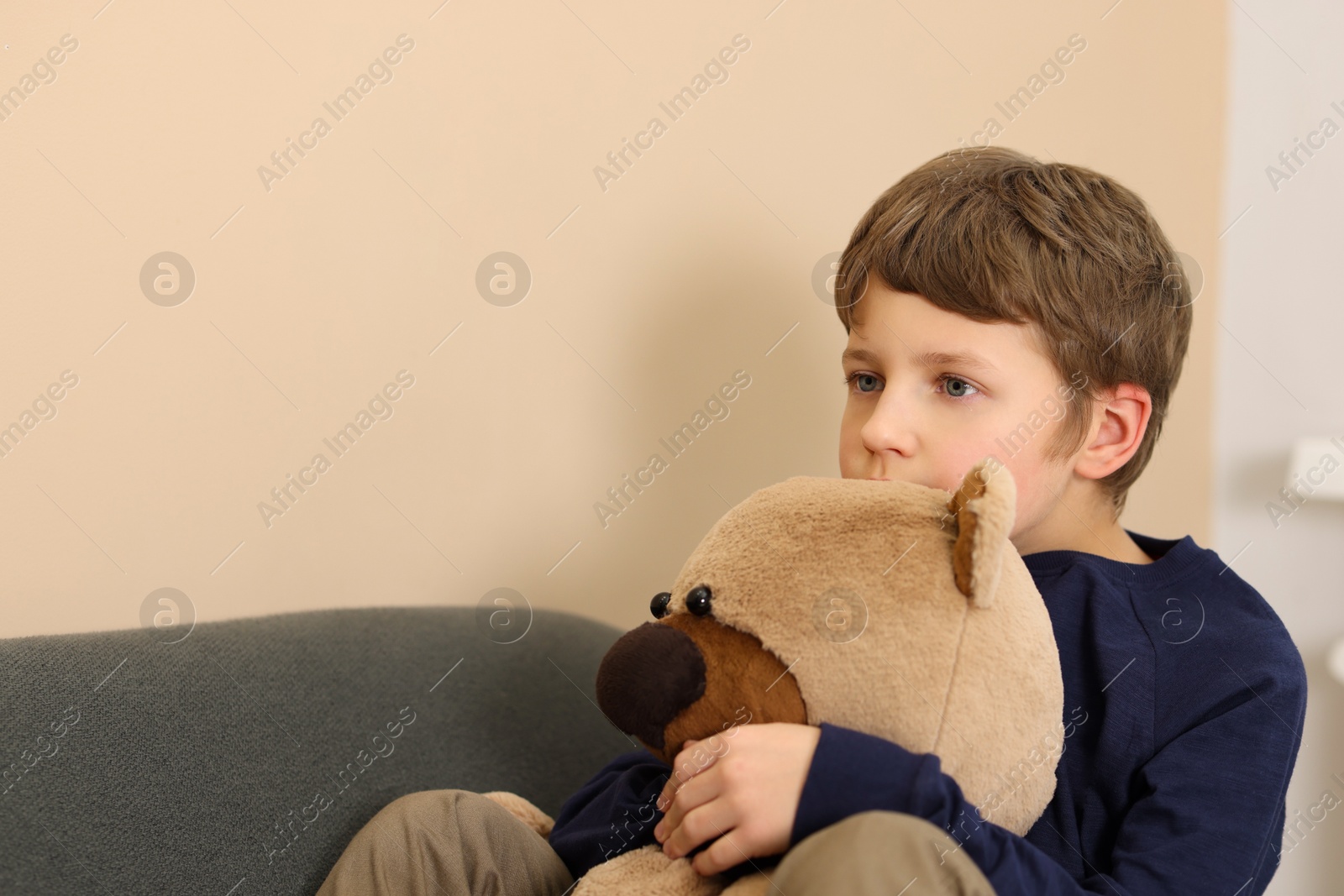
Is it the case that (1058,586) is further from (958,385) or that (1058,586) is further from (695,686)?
(695,686)

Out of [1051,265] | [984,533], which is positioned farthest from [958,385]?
[984,533]

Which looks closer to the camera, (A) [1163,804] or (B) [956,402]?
(A) [1163,804]

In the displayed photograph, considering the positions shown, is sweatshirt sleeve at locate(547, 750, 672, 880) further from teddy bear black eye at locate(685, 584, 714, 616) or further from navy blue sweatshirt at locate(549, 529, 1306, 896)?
teddy bear black eye at locate(685, 584, 714, 616)

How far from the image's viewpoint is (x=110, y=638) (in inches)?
33.4

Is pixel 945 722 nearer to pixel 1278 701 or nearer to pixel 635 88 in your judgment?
pixel 1278 701

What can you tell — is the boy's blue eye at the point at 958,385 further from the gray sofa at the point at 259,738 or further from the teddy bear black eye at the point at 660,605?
the gray sofa at the point at 259,738

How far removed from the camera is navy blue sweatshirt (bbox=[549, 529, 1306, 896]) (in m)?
0.64

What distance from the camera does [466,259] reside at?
1172 millimetres

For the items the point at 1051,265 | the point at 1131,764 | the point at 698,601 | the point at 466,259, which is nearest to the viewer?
the point at 698,601

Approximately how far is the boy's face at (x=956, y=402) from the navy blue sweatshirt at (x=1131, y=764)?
0.13 m

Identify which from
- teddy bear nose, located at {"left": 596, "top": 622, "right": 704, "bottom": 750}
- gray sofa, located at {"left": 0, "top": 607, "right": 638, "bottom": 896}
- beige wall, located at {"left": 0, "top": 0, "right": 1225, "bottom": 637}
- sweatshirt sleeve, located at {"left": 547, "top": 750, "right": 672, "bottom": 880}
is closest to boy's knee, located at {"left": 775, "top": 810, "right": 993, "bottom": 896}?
teddy bear nose, located at {"left": 596, "top": 622, "right": 704, "bottom": 750}

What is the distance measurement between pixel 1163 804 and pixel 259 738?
30.1 inches

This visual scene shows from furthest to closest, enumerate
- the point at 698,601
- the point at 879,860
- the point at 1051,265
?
the point at 1051,265
the point at 698,601
the point at 879,860

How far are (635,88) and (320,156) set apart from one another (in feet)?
1.31
